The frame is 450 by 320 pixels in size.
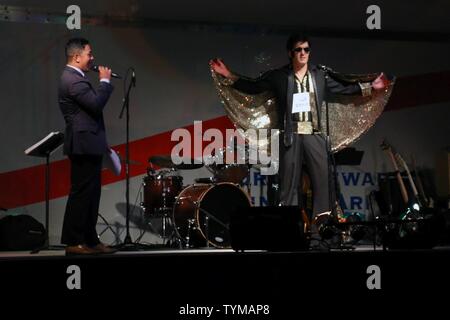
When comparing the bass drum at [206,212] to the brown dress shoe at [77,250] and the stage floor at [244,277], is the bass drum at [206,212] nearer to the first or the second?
the brown dress shoe at [77,250]

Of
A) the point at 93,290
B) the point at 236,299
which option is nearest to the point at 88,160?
the point at 93,290

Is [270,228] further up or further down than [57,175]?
further down

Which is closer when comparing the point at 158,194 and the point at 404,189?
the point at 158,194

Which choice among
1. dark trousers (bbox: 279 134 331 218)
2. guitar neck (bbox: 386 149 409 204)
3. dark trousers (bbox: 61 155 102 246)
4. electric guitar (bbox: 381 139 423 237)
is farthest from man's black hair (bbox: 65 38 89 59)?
guitar neck (bbox: 386 149 409 204)

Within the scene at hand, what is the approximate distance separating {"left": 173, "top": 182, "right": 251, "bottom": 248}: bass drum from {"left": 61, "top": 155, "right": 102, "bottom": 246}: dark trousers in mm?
1726

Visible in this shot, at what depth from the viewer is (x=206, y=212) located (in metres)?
7.47

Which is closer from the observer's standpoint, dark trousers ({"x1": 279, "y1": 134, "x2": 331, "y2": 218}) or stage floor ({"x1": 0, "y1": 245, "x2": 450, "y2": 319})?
stage floor ({"x1": 0, "y1": 245, "x2": 450, "y2": 319})

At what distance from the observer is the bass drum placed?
7438mm

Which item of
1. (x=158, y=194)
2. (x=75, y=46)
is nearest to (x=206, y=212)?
(x=158, y=194)

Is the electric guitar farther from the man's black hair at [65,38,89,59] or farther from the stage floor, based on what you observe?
the man's black hair at [65,38,89,59]

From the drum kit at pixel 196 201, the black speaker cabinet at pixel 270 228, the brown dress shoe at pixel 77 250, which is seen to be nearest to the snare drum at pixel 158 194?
the drum kit at pixel 196 201

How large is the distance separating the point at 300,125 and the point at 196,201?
144 cm

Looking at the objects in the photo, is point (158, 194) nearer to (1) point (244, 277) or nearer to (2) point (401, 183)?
(2) point (401, 183)

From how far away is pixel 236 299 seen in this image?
4.75 m
